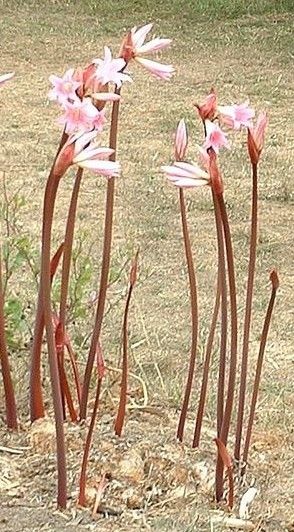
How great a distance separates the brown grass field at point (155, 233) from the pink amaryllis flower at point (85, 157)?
2.59ft

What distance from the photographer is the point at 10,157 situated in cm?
665

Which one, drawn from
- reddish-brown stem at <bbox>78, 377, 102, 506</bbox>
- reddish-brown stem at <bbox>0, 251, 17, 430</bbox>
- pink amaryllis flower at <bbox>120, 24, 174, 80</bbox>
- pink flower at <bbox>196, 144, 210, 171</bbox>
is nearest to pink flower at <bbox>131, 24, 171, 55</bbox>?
pink amaryllis flower at <bbox>120, 24, 174, 80</bbox>

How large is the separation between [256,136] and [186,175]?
18cm

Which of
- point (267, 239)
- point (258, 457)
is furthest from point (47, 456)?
point (267, 239)

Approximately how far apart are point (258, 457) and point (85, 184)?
124 inches

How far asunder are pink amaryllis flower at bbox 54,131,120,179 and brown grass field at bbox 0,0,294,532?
0.79 meters

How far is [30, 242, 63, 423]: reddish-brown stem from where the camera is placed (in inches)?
116

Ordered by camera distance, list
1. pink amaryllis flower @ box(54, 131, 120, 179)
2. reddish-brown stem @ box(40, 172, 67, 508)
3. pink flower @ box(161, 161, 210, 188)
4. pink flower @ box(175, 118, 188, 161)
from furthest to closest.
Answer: pink flower @ box(175, 118, 188, 161) < reddish-brown stem @ box(40, 172, 67, 508) < pink flower @ box(161, 161, 210, 188) < pink amaryllis flower @ box(54, 131, 120, 179)

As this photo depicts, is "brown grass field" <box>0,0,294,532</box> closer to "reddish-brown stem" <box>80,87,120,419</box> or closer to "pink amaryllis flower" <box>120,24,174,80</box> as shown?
"reddish-brown stem" <box>80,87,120,419</box>

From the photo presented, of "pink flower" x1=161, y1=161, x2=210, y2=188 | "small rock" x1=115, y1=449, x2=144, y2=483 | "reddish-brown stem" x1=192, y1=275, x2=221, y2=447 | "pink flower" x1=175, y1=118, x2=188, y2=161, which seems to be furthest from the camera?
"reddish-brown stem" x1=192, y1=275, x2=221, y2=447

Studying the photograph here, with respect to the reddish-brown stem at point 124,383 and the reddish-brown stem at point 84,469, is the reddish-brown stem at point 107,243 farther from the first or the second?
the reddish-brown stem at point 84,469

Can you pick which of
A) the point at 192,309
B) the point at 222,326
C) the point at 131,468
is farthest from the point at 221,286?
the point at 131,468

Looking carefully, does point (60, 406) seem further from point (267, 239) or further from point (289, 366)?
point (267, 239)

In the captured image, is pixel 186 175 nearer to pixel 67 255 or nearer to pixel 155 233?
pixel 67 255
